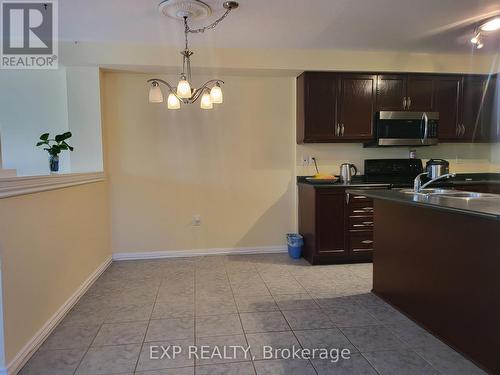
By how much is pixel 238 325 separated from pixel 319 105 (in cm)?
260

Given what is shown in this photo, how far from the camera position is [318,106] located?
12.4 feet

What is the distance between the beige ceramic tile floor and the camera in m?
1.83

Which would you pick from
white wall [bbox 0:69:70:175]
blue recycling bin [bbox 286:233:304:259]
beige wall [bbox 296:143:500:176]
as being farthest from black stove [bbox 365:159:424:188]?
white wall [bbox 0:69:70:175]

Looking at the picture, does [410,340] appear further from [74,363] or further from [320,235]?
[74,363]

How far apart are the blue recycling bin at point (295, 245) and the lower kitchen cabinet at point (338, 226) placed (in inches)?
8.3

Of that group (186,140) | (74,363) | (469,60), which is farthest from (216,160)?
(469,60)

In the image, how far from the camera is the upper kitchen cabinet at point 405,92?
12.7 ft

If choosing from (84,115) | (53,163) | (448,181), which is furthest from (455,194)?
(84,115)

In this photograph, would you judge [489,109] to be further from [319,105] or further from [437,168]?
[319,105]

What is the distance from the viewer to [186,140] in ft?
13.0

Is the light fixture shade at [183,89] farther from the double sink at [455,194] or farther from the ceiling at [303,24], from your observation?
the double sink at [455,194]

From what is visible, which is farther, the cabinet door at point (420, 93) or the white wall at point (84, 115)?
the cabinet door at point (420, 93)

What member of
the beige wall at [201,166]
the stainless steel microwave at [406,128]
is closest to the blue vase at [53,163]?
the beige wall at [201,166]

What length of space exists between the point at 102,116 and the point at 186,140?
972 mm
